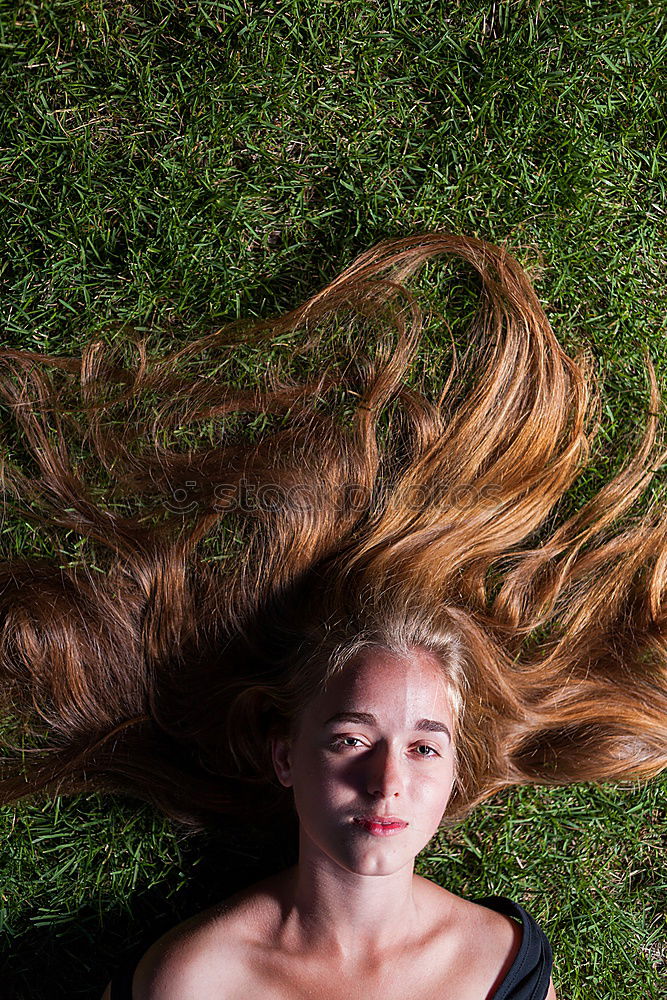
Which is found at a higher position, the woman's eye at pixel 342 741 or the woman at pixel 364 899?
the woman's eye at pixel 342 741

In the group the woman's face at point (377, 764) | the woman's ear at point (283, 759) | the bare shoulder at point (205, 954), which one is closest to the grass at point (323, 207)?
the bare shoulder at point (205, 954)

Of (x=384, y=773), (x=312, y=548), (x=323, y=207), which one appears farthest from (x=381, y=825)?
(x=323, y=207)

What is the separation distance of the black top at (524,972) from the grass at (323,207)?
0.59 feet

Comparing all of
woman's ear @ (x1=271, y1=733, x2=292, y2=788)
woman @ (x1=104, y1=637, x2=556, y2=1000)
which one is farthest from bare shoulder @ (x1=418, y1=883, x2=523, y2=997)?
woman's ear @ (x1=271, y1=733, x2=292, y2=788)

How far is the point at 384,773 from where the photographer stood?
1670 mm

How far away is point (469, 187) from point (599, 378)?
1.81 feet

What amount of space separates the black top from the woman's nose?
0.59 meters

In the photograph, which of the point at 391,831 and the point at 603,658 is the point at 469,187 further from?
the point at 391,831

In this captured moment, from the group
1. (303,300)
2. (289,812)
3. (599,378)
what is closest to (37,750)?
(289,812)

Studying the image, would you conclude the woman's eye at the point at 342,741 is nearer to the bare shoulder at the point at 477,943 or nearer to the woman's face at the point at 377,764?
the woman's face at the point at 377,764

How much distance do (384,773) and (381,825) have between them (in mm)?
101

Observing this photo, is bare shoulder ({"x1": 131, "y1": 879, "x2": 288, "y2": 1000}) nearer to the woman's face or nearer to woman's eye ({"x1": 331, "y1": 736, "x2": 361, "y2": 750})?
A: the woman's face

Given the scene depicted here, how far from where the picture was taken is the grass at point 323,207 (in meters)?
2.14

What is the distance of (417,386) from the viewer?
85.4 inches
